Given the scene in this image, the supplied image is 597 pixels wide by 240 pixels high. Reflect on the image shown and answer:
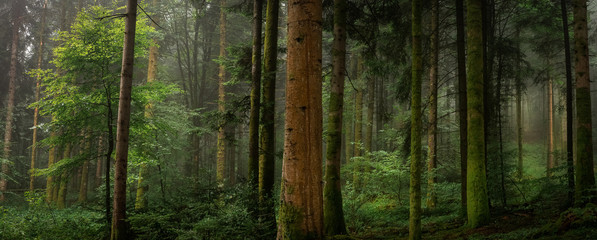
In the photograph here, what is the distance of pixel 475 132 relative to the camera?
7367mm

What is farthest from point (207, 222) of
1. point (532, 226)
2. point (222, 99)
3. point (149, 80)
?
Result: point (222, 99)

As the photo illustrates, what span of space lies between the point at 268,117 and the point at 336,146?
1.89 meters

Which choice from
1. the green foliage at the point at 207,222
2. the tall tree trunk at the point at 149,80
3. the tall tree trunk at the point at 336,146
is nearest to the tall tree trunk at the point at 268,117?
the green foliage at the point at 207,222

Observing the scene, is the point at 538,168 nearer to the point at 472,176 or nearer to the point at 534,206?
the point at 534,206

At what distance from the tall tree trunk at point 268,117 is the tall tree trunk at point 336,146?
1.37 metres

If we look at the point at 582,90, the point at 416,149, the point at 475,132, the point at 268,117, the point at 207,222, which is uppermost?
the point at 582,90

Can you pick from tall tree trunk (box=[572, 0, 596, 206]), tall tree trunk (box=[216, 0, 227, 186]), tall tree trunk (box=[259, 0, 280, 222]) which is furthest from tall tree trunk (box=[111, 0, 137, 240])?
tall tree trunk (box=[572, 0, 596, 206])

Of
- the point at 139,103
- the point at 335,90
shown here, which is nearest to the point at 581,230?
the point at 335,90

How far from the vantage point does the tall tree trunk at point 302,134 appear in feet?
13.9

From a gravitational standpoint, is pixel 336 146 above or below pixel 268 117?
below

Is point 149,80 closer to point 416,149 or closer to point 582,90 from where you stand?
point 416,149

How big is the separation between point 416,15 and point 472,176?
4.06 metres

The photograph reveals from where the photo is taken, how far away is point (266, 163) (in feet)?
26.3

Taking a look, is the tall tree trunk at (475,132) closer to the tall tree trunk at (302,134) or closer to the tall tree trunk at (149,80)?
the tall tree trunk at (302,134)
